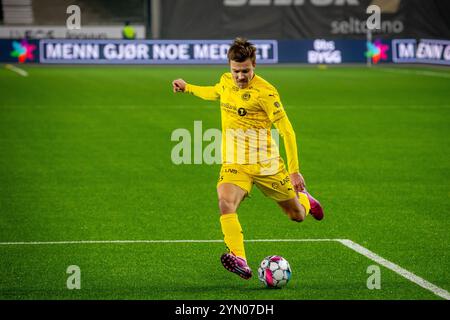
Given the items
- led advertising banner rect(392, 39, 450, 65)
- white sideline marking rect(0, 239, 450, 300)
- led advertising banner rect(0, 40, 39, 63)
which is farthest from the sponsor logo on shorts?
led advertising banner rect(0, 40, 39, 63)

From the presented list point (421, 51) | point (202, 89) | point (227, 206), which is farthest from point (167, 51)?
point (227, 206)

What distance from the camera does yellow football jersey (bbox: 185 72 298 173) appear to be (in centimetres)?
798

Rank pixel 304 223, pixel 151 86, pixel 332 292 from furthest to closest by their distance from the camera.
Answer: pixel 151 86 → pixel 304 223 → pixel 332 292

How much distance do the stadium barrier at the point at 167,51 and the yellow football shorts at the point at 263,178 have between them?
93.0ft

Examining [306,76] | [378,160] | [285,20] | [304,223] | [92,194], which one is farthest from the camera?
[285,20]

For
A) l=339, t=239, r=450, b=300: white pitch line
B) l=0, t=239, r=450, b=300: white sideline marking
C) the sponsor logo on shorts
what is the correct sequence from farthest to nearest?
the sponsor logo on shorts → l=0, t=239, r=450, b=300: white sideline marking → l=339, t=239, r=450, b=300: white pitch line

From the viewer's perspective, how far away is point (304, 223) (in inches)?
410

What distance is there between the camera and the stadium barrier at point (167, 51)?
36.2 metres

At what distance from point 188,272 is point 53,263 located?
1.24 metres

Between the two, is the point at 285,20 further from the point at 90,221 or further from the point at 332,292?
the point at 332,292

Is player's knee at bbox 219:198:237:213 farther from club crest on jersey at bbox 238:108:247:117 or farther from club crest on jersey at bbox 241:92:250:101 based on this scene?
club crest on jersey at bbox 241:92:250:101

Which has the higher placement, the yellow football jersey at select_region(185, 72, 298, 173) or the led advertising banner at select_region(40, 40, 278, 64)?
the led advertising banner at select_region(40, 40, 278, 64)
